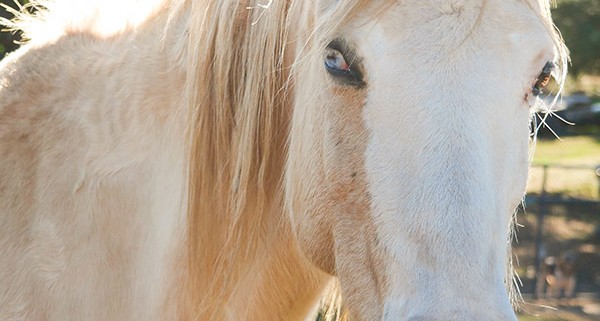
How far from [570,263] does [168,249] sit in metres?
9.65

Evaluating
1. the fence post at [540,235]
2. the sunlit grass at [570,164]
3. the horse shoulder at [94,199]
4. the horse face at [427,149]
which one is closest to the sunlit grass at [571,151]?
the sunlit grass at [570,164]

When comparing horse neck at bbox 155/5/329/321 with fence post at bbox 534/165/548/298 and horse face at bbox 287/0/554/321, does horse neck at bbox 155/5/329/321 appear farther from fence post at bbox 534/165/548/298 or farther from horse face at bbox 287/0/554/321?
fence post at bbox 534/165/548/298

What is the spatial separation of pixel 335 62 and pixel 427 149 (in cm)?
35

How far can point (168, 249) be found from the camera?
7.56 feet

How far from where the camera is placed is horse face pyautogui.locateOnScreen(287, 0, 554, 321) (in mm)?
1701

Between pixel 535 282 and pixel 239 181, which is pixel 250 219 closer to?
pixel 239 181

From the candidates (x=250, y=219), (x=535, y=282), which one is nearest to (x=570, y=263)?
(x=535, y=282)

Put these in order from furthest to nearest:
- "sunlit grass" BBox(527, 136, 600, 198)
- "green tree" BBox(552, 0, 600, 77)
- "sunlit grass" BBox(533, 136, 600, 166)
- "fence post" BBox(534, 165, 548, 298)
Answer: "sunlit grass" BBox(533, 136, 600, 166)
"green tree" BBox(552, 0, 600, 77)
"sunlit grass" BBox(527, 136, 600, 198)
"fence post" BBox(534, 165, 548, 298)

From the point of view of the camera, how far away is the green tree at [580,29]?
18031 mm

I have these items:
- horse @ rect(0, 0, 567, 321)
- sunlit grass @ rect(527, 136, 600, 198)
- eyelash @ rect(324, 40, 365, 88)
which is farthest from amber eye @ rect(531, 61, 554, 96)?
sunlit grass @ rect(527, 136, 600, 198)

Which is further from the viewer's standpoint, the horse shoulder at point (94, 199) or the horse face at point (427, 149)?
the horse shoulder at point (94, 199)

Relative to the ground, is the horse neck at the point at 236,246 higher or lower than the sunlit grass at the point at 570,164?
higher

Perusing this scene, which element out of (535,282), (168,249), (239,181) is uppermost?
(239,181)

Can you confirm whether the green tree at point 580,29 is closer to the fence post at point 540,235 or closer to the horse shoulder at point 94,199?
the fence post at point 540,235
